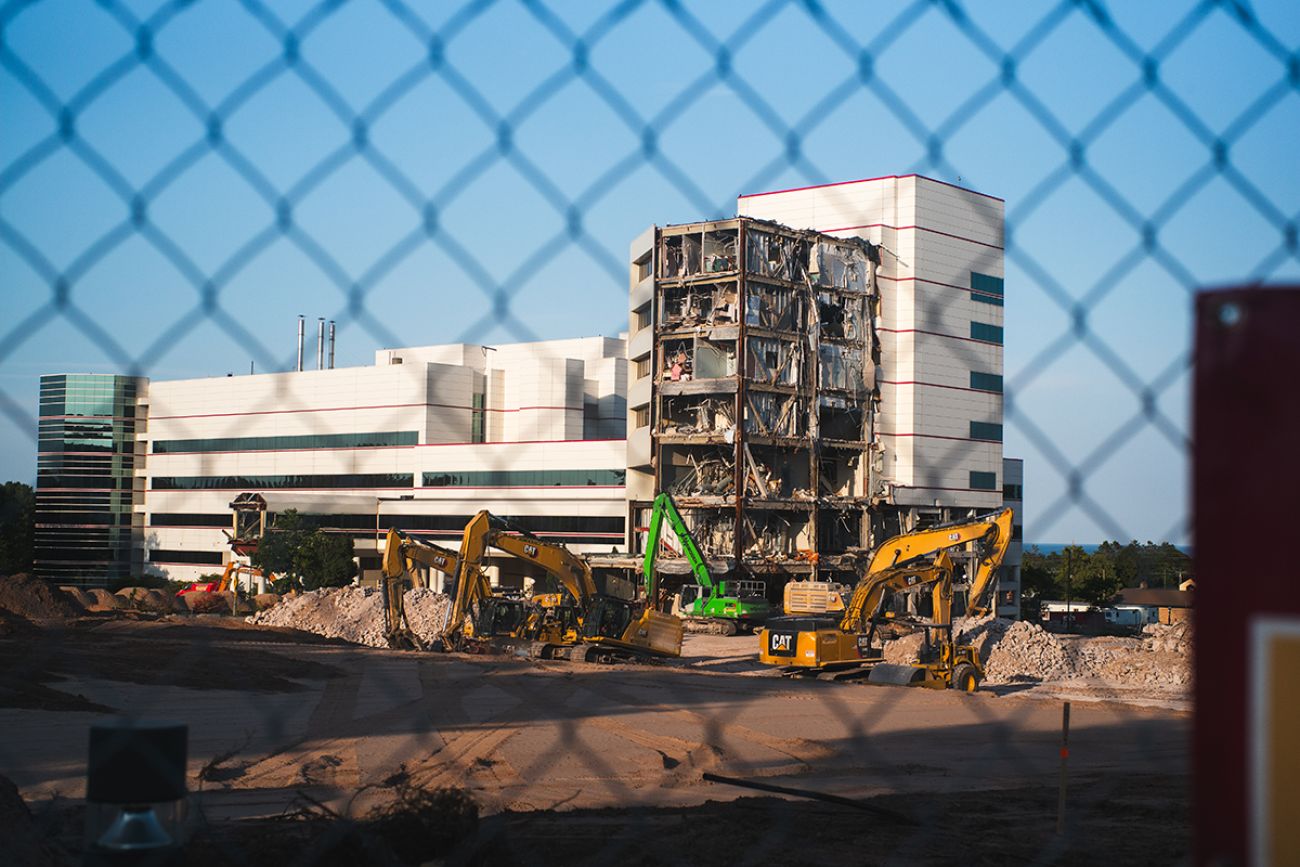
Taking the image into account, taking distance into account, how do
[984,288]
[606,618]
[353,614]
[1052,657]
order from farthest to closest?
[353,614] < [1052,657] < [606,618] < [984,288]

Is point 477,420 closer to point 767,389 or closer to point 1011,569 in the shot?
point 767,389

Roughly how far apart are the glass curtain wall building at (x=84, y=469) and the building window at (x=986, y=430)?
3040mm

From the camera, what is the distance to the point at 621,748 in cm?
1216

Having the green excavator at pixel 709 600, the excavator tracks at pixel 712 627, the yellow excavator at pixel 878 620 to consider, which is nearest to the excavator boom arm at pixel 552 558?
the yellow excavator at pixel 878 620

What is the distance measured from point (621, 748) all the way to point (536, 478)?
28.6m

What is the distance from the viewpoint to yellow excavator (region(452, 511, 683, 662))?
20.0 meters

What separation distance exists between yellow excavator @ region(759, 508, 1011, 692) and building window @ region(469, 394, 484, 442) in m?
15.9

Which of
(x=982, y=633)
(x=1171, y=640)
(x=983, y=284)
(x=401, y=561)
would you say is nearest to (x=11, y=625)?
(x=401, y=561)

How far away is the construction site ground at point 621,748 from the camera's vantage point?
25.6ft

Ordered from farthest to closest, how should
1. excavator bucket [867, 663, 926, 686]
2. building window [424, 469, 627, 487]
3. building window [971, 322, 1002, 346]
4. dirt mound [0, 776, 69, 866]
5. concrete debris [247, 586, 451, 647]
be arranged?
1. building window [424, 469, 627, 487]
2. concrete debris [247, 586, 451, 647]
3. excavator bucket [867, 663, 926, 686]
4. dirt mound [0, 776, 69, 866]
5. building window [971, 322, 1002, 346]

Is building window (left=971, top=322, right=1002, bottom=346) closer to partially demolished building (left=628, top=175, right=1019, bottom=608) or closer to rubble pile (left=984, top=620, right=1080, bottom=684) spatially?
rubble pile (left=984, top=620, right=1080, bottom=684)

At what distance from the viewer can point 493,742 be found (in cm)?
1202

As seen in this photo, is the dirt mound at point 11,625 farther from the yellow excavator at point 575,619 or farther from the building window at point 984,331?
the building window at point 984,331

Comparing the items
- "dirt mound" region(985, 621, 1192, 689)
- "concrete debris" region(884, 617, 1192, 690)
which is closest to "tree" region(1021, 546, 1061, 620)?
"concrete debris" region(884, 617, 1192, 690)
